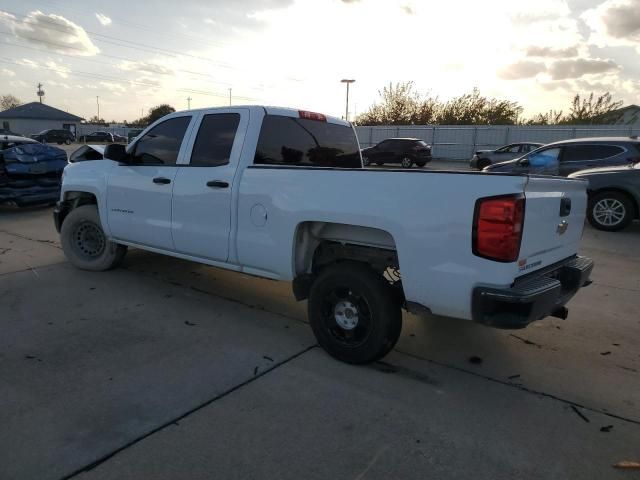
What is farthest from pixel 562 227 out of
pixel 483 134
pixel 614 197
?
pixel 483 134

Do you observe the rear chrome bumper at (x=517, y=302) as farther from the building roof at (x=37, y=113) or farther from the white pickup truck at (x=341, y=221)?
the building roof at (x=37, y=113)

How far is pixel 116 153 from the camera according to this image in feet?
16.3

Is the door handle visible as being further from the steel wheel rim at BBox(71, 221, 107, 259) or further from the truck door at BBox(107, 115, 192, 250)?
the steel wheel rim at BBox(71, 221, 107, 259)

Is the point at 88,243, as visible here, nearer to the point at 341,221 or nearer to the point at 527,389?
the point at 341,221

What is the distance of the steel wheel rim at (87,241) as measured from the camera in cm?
583

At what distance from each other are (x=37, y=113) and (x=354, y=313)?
278 feet

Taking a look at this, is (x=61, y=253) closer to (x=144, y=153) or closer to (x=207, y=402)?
(x=144, y=153)

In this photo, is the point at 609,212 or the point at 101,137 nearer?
the point at 609,212

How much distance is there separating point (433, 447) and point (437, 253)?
3.71 feet

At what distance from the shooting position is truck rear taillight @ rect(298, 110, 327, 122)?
4.56m

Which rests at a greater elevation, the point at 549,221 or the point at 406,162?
the point at 406,162

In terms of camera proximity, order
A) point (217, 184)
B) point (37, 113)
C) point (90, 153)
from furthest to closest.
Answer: point (37, 113) → point (90, 153) → point (217, 184)

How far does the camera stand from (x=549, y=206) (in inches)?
120

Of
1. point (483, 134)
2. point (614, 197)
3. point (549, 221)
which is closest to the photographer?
point (549, 221)
